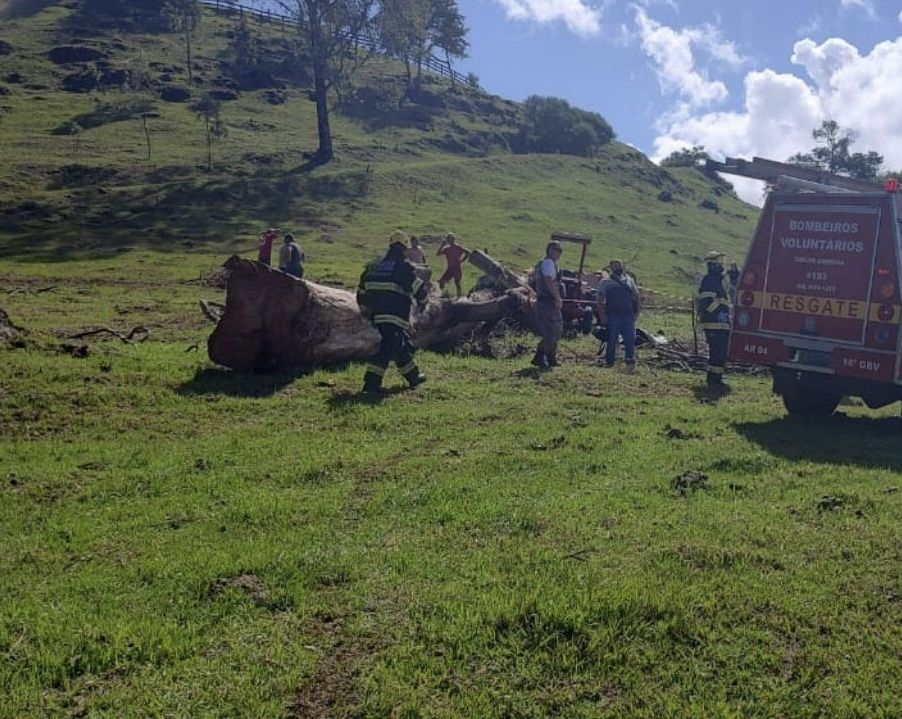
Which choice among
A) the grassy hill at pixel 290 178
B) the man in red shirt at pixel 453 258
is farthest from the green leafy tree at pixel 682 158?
the man in red shirt at pixel 453 258

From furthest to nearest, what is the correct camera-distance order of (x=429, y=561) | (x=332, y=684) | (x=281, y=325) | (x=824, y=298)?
(x=281, y=325), (x=824, y=298), (x=429, y=561), (x=332, y=684)

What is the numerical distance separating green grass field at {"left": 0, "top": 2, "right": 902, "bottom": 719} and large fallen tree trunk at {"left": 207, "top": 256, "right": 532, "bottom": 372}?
345 mm

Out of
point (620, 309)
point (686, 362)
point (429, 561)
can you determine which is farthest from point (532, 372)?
point (429, 561)

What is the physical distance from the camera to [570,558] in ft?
15.8

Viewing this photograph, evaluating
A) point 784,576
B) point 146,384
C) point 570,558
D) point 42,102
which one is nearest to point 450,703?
point 570,558

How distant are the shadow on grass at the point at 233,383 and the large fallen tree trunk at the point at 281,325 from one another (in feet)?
0.58

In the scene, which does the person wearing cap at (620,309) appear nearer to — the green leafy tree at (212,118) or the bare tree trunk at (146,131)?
the bare tree trunk at (146,131)

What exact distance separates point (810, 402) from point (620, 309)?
370 centimetres

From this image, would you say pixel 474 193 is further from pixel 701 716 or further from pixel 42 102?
pixel 701 716

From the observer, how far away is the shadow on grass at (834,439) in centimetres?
755

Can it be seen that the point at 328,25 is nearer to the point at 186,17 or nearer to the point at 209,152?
the point at 209,152

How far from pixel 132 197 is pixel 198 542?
31584mm

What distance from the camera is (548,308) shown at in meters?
12.4

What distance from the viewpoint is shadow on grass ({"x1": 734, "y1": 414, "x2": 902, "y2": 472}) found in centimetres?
755
